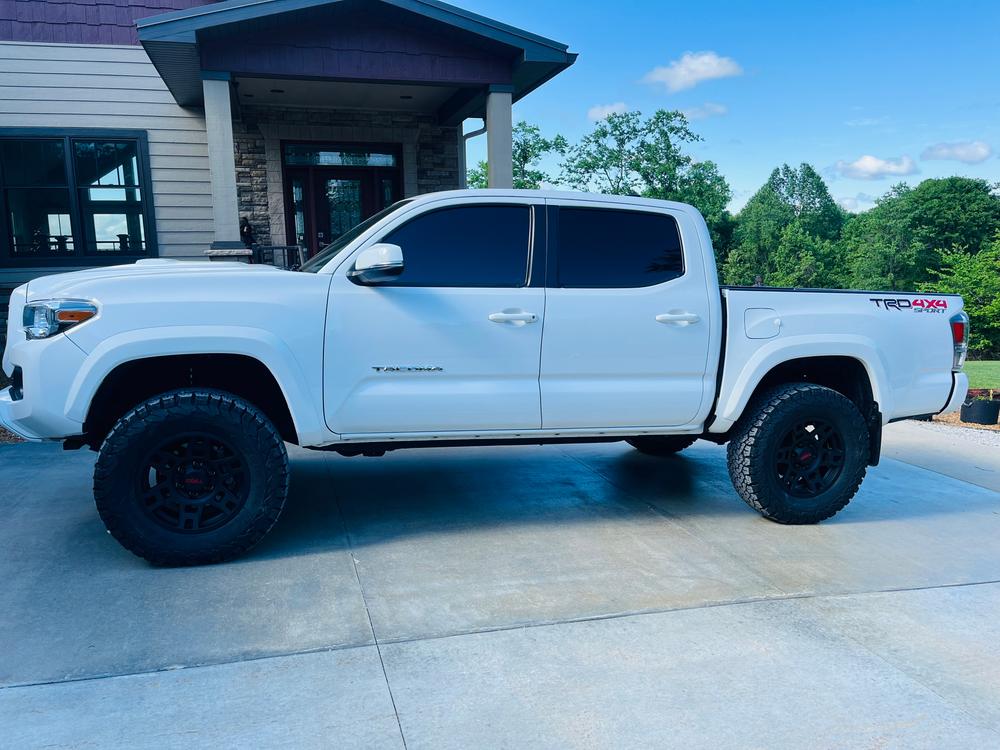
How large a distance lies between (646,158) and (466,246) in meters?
41.1

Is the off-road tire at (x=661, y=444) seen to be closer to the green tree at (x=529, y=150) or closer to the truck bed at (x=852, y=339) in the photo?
the truck bed at (x=852, y=339)

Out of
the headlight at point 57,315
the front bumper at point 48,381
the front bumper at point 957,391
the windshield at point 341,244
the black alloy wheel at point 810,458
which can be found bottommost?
the black alloy wheel at point 810,458

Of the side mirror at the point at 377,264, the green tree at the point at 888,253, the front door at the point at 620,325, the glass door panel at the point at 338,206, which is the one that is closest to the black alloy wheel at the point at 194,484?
the side mirror at the point at 377,264

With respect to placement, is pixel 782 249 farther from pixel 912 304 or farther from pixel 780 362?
pixel 780 362

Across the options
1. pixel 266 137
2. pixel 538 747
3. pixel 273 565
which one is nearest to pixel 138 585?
pixel 273 565

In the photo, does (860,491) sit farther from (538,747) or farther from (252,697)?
(252,697)

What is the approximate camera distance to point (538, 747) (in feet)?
8.19

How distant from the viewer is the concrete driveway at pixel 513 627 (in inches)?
104

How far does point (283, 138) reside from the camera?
1231 cm

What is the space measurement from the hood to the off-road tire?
3132 mm

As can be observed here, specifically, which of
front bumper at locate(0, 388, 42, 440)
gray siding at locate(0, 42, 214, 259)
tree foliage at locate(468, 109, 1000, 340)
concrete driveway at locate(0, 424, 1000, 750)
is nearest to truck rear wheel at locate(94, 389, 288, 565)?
concrete driveway at locate(0, 424, 1000, 750)

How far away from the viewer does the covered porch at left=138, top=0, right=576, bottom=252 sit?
9414 mm

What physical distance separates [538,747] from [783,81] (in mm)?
80851

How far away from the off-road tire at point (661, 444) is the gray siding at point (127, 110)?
8321 mm
